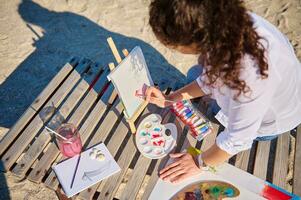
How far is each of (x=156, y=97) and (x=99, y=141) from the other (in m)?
0.42

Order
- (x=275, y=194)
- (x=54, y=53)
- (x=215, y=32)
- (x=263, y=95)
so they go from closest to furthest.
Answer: (x=215, y=32) < (x=263, y=95) < (x=275, y=194) < (x=54, y=53)

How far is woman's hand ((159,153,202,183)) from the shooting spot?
1.73 m

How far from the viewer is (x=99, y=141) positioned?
76.8 inches

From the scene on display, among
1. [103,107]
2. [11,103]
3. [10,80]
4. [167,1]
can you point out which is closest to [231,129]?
[167,1]

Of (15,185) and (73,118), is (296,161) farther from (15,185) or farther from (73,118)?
(15,185)

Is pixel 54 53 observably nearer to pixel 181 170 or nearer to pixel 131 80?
pixel 131 80

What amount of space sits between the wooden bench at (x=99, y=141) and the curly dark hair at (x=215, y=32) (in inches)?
29.5

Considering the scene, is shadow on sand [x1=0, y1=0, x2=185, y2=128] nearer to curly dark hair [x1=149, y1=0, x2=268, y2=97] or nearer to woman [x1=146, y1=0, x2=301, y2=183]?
woman [x1=146, y1=0, x2=301, y2=183]

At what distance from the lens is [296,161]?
6.13 ft

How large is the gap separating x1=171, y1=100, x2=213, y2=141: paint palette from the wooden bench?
38mm

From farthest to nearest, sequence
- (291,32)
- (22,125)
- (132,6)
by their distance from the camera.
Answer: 1. (132,6)
2. (291,32)
3. (22,125)

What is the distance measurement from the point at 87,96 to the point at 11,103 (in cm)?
87

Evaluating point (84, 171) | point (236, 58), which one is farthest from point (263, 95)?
point (84, 171)

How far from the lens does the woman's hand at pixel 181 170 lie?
5.69ft
